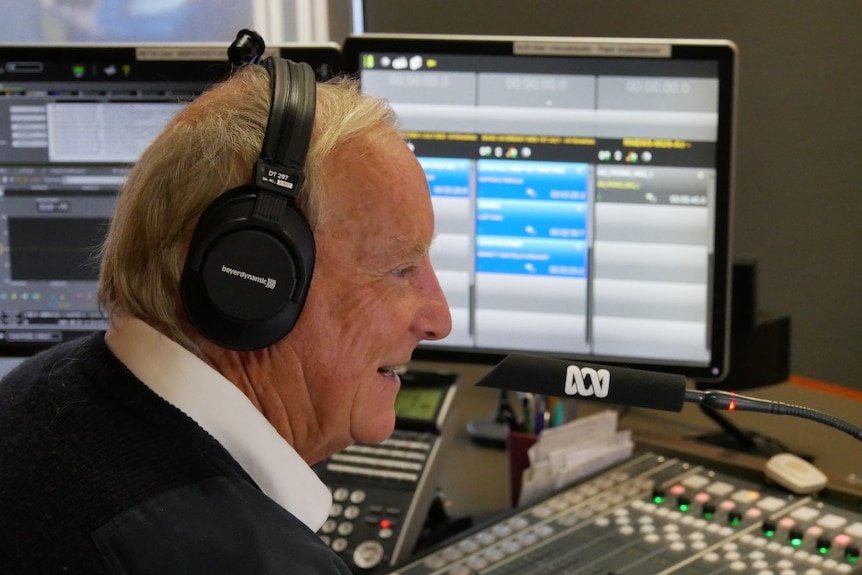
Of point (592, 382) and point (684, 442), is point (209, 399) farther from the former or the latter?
point (684, 442)

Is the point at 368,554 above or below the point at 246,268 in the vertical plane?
below

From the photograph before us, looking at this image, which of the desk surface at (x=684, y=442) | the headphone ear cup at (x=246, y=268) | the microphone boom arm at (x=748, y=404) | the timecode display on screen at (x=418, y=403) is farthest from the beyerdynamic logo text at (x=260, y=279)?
the timecode display on screen at (x=418, y=403)

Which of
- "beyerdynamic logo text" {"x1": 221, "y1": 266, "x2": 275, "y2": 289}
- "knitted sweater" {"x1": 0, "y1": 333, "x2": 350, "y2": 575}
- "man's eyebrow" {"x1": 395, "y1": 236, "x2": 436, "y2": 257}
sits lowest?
"knitted sweater" {"x1": 0, "y1": 333, "x2": 350, "y2": 575}

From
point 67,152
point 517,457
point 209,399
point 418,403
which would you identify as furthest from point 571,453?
point 67,152

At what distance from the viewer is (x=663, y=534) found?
95 centimetres

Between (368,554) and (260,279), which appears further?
(368,554)

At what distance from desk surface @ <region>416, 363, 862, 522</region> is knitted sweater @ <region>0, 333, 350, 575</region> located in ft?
1.61

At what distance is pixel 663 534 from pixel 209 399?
487 mm

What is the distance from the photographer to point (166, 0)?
1.90 meters

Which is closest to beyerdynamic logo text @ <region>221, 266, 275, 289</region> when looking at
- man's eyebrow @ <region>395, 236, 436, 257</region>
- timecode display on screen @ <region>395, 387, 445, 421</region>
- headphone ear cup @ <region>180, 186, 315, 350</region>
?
headphone ear cup @ <region>180, 186, 315, 350</region>

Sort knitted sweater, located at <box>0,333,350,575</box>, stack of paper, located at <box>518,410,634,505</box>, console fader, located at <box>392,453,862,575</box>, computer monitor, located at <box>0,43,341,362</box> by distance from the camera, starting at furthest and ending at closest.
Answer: computer monitor, located at <box>0,43,341,362</box> < stack of paper, located at <box>518,410,634,505</box> < console fader, located at <box>392,453,862,575</box> < knitted sweater, located at <box>0,333,350,575</box>

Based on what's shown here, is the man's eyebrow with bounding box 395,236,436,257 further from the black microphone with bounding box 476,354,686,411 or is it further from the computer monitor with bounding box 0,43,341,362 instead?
the computer monitor with bounding box 0,43,341,362

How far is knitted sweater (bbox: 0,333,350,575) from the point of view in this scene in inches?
22.8

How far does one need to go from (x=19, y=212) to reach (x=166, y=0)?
80 cm
